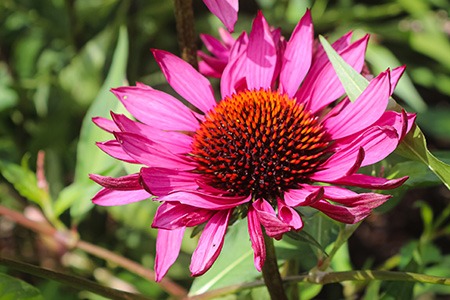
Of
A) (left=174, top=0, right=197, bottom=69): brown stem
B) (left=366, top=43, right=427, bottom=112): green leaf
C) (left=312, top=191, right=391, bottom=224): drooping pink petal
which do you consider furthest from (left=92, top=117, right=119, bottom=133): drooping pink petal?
(left=366, top=43, right=427, bottom=112): green leaf

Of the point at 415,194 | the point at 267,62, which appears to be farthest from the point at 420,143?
the point at 415,194

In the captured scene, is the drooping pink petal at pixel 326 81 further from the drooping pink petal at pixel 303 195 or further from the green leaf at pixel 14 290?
the green leaf at pixel 14 290

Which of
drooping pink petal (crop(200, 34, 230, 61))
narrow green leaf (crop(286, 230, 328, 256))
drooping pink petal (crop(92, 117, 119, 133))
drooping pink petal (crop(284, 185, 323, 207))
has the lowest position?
narrow green leaf (crop(286, 230, 328, 256))

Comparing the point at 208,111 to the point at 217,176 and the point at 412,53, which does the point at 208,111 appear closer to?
the point at 217,176

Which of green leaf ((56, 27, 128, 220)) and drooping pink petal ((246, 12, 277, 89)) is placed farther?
green leaf ((56, 27, 128, 220))

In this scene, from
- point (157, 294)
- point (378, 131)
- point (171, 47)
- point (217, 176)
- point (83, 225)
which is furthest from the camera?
point (171, 47)

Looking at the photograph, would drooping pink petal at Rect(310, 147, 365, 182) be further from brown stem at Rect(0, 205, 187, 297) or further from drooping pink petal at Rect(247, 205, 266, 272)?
brown stem at Rect(0, 205, 187, 297)

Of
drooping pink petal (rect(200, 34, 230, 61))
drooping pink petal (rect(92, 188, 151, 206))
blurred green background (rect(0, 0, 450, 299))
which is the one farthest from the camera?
blurred green background (rect(0, 0, 450, 299))
